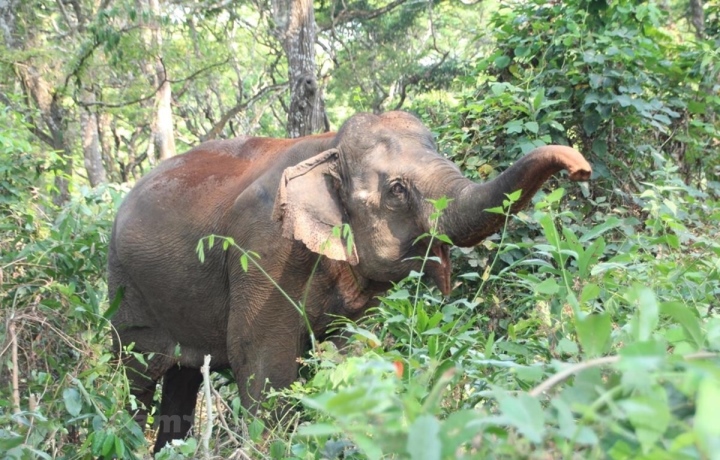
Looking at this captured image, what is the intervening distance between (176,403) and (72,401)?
9.34 ft

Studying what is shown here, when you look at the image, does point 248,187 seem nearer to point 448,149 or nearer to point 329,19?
point 448,149

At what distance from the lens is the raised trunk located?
328 centimetres

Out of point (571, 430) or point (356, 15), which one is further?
point (356, 15)

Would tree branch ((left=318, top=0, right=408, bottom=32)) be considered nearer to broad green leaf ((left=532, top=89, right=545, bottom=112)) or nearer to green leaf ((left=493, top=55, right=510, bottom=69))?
green leaf ((left=493, top=55, right=510, bottom=69))

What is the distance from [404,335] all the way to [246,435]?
663mm

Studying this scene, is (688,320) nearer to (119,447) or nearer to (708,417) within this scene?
(708,417)

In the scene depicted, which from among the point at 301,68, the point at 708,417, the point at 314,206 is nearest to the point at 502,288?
the point at 314,206

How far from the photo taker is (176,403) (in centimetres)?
592

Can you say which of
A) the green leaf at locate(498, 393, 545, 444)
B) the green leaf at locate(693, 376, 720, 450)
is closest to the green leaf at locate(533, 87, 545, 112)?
the green leaf at locate(498, 393, 545, 444)

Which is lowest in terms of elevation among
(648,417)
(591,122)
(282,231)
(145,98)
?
(145,98)

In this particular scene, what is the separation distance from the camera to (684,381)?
120cm

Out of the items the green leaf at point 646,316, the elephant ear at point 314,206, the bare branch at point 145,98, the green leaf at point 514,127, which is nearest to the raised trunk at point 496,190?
the elephant ear at point 314,206

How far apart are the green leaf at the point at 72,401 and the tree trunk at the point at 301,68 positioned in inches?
177

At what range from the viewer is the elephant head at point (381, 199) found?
4.00m
